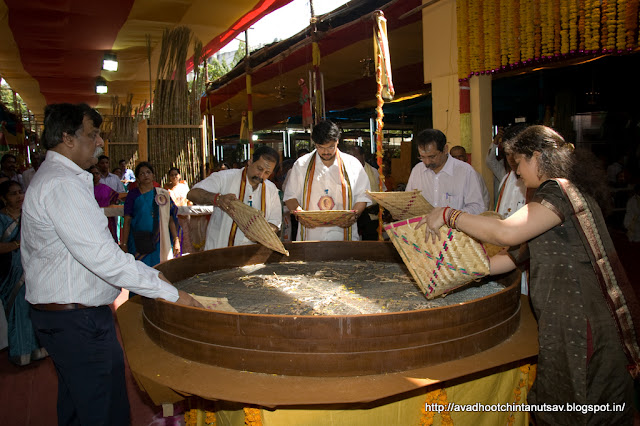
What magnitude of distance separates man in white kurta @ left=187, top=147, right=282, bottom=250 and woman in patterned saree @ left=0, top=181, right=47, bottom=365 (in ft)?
4.77

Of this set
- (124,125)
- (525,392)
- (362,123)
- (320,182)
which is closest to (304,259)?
(320,182)

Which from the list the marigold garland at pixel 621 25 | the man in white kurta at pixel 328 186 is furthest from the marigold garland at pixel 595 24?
the man in white kurta at pixel 328 186

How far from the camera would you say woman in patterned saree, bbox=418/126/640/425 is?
1609mm

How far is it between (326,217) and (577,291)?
1.59m

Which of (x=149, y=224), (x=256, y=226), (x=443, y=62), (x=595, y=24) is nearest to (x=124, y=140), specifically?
(x=149, y=224)

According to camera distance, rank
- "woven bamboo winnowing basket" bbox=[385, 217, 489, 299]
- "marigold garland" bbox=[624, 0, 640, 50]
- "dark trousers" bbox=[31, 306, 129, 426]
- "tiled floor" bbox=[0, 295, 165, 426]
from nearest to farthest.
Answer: "dark trousers" bbox=[31, 306, 129, 426]
"woven bamboo winnowing basket" bbox=[385, 217, 489, 299]
"tiled floor" bbox=[0, 295, 165, 426]
"marigold garland" bbox=[624, 0, 640, 50]

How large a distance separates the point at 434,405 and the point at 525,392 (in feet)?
1.87

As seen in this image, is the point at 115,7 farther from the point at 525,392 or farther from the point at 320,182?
the point at 525,392

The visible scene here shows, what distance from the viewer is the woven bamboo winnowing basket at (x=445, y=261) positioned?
6.27 feet

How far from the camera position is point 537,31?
4105mm

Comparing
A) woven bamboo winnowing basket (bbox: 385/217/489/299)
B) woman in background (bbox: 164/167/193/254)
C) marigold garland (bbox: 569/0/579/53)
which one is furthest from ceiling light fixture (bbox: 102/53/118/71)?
woven bamboo winnowing basket (bbox: 385/217/489/299)

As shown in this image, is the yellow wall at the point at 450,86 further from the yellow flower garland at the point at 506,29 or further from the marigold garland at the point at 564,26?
the marigold garland at the point at 564,26

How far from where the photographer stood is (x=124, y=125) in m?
10.9

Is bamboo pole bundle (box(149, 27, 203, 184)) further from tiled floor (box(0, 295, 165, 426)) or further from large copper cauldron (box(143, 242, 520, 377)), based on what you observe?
large copper cauldron (box(143, 242, 520, 377))
